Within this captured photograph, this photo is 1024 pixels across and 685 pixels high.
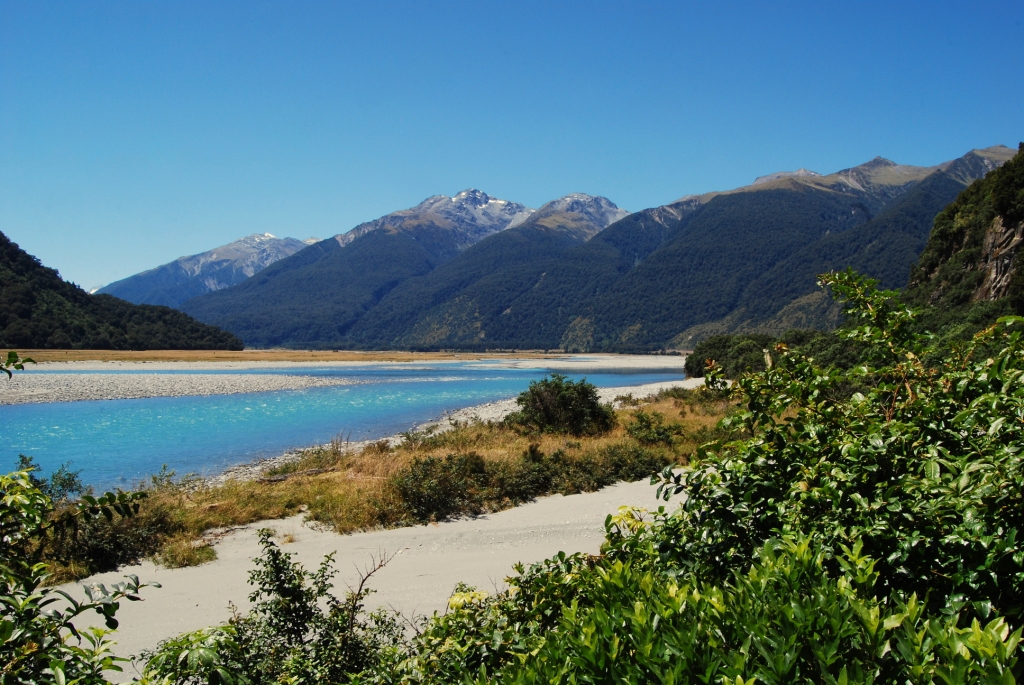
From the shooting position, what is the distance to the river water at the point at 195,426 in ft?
54.9

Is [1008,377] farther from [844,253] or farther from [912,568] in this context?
[844,253]

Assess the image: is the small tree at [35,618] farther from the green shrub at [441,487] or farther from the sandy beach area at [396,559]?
the green shrub at [441,487]

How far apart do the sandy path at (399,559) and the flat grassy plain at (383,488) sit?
1.15ft

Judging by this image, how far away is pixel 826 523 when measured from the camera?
2.46 metres

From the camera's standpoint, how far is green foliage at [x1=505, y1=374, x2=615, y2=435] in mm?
15422

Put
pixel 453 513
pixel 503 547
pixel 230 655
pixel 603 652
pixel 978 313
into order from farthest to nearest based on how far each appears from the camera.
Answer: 1. pixel 978 313
2. pixel 453 513
3. pixel 503 547
4. pixel 230 655
5. pixel 603 652

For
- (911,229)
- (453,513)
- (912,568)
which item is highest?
(911,229)

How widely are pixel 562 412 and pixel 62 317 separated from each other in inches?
3343

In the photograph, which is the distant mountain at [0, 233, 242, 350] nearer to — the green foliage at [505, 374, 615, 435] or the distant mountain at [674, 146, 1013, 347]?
the green foliage at [505, 374, 615, 435]

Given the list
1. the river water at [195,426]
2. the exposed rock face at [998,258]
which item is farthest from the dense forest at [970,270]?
the river water at [195,426]

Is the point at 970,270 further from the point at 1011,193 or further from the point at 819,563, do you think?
the point at 819,563

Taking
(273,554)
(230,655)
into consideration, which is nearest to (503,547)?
(273,554)

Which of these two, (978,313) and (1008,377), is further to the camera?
(978,313)

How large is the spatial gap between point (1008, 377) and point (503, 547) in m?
5.67
